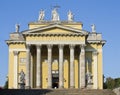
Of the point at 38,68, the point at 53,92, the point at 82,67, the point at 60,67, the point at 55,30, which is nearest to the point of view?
the point at 53,92

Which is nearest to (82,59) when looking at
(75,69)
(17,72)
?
(75,69)

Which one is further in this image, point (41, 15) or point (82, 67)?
point (41, 15)

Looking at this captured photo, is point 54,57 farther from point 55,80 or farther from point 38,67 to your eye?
point 38,67

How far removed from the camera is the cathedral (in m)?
72.6

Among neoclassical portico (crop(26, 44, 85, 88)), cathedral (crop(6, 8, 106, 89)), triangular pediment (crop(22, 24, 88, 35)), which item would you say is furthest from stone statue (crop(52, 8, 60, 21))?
neoclassical portico (crop(26, 44, 85, 88))

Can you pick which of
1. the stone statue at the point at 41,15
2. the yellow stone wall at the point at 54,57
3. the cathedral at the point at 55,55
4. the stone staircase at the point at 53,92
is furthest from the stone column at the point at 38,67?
the stone staircase at the point at 53,92

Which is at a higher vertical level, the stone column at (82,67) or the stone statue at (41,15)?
the stone statue at (41,15)

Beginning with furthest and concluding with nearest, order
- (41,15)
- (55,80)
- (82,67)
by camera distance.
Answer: (41,15) → (55,80) → (82,67)

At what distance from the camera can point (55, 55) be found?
76688 mm

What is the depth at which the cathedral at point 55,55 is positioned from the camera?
72.6 m

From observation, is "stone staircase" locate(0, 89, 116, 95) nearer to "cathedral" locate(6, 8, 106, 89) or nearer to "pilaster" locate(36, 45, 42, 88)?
"cathedral" locate(6, 8, 106, 89)

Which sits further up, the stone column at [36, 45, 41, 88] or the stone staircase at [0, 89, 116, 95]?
the stone column at [36, 45, 41, 88]

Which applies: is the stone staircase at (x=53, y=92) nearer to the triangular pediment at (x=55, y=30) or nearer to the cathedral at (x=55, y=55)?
the cathedral at (x=55, y=55)

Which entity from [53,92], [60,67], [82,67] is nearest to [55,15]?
[60,67]
